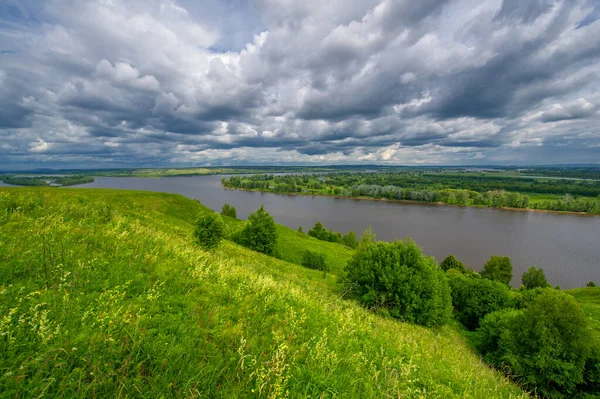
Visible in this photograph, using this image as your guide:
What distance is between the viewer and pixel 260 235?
35344 mm

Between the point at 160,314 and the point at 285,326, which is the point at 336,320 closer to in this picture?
the point at 285,326

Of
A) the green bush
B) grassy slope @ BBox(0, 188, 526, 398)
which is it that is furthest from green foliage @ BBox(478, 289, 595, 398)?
grassy slope @ BBox(0, 188, 526, 398)

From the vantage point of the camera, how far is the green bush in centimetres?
1656

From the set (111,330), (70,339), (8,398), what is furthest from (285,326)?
(8,398)

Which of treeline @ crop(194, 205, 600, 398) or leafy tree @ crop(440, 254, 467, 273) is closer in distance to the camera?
treeline @ crop(194, 205, 600, 398)

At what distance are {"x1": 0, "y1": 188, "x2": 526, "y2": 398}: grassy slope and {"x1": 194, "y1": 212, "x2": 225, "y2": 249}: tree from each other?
12.0 meters

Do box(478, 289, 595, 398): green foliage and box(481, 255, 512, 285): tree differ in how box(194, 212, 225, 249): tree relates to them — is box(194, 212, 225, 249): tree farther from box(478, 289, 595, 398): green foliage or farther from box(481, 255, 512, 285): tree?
box(481, 255, 512, 285): tree

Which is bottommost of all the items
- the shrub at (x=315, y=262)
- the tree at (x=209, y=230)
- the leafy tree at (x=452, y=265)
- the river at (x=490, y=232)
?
the river at (x=490, y=232)

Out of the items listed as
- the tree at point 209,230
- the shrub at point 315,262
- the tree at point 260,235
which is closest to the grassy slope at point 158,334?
the tree at point 209,230

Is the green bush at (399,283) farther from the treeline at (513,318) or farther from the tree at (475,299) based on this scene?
the tree at (475,299)

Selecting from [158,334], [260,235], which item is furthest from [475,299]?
[158,334]

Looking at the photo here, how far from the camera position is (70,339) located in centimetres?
268

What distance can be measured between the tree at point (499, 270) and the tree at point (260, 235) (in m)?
43.3

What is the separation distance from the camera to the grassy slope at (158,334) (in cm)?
251
